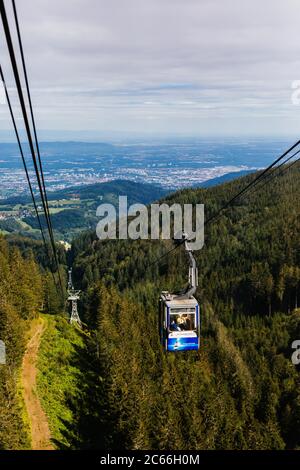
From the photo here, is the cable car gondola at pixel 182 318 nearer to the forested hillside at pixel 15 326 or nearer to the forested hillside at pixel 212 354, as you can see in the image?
the forested hillside at pixel 15 326

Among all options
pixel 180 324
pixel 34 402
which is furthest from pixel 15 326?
pixel 180 324

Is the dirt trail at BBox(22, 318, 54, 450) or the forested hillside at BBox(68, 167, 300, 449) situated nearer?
the dirt trail at BBox(22, 318, 54, 450)

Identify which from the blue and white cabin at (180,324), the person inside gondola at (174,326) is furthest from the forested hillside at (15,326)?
the person inside gondola at (174,326)

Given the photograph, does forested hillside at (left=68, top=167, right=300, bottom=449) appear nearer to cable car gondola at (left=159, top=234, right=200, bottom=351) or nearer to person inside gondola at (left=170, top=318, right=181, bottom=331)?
cable car gondola at (left=159, top=234, right=200, bottom=351)

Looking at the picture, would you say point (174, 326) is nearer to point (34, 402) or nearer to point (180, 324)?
point (180, 324)

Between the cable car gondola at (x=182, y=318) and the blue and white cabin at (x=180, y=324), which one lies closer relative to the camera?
the cable car gondola at (x=182, y=318)

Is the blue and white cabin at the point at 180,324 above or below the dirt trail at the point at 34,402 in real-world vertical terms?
above

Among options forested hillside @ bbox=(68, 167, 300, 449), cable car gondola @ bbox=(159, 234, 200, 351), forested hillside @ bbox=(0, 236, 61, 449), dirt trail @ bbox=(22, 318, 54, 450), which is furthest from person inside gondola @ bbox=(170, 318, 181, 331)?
dirt trail @ bbox=(22, 318, 54, 450)
